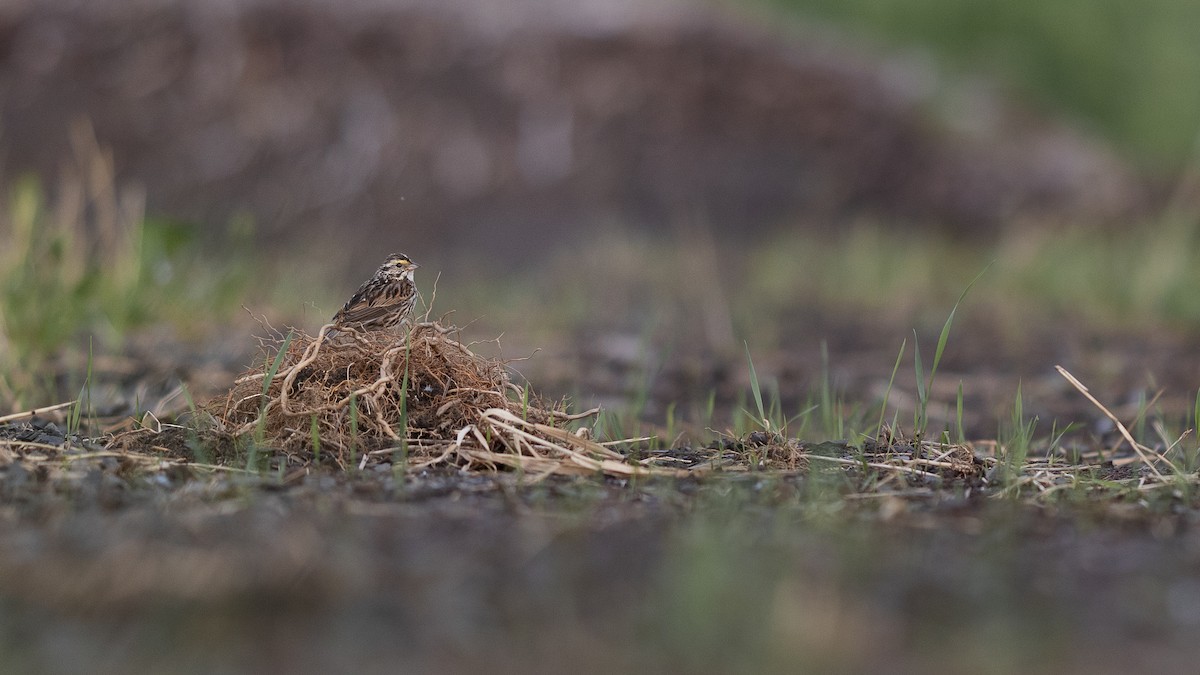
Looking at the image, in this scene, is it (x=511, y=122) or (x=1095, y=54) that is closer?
(x=511, y=122)

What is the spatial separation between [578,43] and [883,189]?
10.1 feet

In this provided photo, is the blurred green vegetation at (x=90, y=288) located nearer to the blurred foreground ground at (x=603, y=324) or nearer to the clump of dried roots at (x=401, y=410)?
Result: the blurred foreground ground at (x=603, y=324)

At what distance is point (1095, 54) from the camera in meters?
Result: 11.4

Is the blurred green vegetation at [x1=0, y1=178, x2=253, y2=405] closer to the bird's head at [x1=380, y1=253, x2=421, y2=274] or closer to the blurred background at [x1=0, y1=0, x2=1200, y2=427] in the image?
the bird's head at [x1=380, y1=253, x2=421, y2=274]

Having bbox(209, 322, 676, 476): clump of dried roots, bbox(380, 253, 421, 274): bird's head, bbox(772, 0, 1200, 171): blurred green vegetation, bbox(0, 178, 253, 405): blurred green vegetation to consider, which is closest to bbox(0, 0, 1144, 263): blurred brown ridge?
bbox(772, 0, 1200, 171): blurred green vegetation

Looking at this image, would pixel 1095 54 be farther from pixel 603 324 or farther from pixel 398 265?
pixel 398 265

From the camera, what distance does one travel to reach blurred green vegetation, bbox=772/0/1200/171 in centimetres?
1128

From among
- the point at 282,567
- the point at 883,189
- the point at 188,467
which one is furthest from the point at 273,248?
the point at 282,567

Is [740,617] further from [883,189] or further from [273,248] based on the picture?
[883,189]

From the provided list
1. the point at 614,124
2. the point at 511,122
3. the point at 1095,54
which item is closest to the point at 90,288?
the point at 511,122

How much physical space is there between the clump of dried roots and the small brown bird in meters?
0.25

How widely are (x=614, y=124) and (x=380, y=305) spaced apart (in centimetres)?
813

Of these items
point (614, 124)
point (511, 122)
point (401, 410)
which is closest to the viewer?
point (401, 410)

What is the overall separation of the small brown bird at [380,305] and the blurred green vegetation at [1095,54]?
9.22 meters
